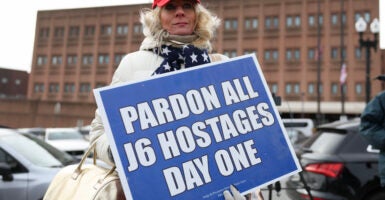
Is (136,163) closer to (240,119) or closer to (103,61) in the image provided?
(240,119)

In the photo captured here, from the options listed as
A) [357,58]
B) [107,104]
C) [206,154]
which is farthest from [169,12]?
[357,58]

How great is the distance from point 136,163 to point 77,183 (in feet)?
1.28

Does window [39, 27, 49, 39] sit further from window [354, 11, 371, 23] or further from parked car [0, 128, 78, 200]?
parked car [0, 128, 78, 200]

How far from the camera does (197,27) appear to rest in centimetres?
204

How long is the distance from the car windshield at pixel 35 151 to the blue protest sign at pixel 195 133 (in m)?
3.73

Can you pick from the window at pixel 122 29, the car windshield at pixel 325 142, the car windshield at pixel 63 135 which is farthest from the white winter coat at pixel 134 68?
the window at pixel 122 29

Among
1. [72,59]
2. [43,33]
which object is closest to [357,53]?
[72,59]

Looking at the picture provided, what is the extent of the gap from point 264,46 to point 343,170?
1848 inches

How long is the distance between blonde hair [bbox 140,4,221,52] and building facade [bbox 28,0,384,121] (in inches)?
1333

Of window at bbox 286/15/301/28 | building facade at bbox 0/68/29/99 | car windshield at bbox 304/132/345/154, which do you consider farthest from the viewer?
building facade at bbox 0/68/29/99

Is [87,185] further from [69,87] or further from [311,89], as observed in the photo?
[69,87]

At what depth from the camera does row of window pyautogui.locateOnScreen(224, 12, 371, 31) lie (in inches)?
1828

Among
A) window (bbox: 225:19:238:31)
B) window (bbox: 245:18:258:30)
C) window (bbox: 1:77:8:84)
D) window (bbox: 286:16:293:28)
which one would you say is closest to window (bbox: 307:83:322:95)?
window (bbox: 286:16:293:28)

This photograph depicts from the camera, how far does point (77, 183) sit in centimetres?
173
